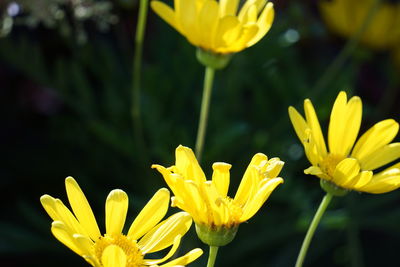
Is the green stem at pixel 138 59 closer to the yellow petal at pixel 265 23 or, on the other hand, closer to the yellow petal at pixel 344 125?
the yellow petal at pixel 265 23

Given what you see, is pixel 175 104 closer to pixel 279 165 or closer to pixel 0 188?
pixel 0 188

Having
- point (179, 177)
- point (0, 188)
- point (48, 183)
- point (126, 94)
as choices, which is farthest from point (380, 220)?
point (179, 177)

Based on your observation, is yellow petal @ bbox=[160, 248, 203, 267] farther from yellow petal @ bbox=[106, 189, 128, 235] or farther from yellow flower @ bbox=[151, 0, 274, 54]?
yellow flower @ bbox=[151, 0, 274, 54]

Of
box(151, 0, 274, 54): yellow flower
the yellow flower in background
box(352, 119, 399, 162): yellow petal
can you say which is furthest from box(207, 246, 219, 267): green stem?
the yellow flower in background

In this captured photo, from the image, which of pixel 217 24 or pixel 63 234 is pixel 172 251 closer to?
pixel 63 234

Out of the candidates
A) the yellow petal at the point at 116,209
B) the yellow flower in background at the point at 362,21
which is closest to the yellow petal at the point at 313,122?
the yellow petal at the point at 116,209

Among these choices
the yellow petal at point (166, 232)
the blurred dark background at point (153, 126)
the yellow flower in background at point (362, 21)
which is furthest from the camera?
the yellow flower in background at point (362, 21)

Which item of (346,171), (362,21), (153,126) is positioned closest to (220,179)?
(346,171)
